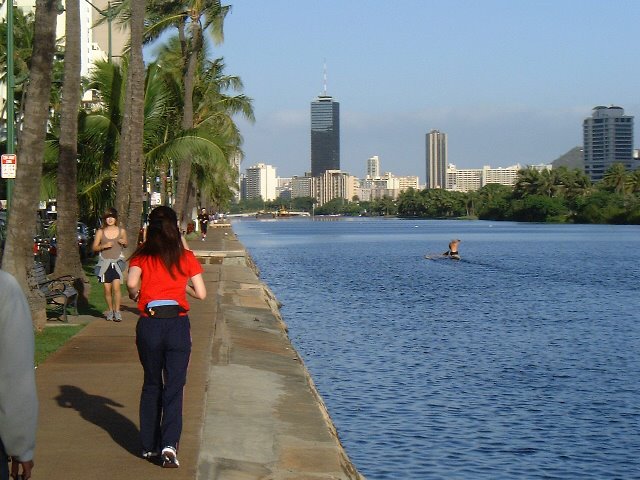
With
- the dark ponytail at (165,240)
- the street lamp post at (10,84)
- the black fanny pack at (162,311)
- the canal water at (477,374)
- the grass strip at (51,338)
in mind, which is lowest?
the canal water at (477,374)

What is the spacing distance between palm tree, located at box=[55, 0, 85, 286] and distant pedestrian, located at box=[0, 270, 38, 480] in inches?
617

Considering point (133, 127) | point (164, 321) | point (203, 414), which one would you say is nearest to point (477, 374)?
point (203, 414)

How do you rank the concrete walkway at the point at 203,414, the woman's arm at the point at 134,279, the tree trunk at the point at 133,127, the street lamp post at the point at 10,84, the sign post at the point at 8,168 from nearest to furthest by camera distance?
1. the woman's arm at the point at 134,279
2. the concrete walkway at the point at 203,414
3. the sign post at the point at 8,168
4. the street lamp post at the point at 10,84
5. the tree trunk at the point at 133,127

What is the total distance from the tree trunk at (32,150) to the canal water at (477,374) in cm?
468

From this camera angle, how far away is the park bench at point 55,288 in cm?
1589

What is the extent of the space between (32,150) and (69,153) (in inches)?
233

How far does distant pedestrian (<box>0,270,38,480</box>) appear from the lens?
15.7 ft

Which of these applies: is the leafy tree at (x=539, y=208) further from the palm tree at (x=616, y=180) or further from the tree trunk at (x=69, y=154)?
the tree trunk at (x=69, y=154)

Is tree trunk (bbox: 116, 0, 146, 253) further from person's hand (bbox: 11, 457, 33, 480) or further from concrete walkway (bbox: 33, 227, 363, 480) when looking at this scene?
person's hand (bbox: 11, 457, 33, 480)

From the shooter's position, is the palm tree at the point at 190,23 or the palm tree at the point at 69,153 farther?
the palm tree at the point at 190,23

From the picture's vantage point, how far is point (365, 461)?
462 inches

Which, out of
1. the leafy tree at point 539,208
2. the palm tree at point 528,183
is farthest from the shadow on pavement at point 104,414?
the palm tree at point 528,183

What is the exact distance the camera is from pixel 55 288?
1878cm

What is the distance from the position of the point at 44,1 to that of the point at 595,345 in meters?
12.2
